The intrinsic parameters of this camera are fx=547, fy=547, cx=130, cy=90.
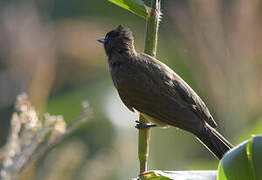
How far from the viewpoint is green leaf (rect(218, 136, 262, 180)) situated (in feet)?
5.30

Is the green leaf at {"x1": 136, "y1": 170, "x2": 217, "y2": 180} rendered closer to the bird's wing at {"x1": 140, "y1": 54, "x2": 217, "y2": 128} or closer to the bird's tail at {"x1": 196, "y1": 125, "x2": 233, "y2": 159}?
the bird's tail at {"x1": 196, "y1": 125, "x2": 233, "y2": 159}

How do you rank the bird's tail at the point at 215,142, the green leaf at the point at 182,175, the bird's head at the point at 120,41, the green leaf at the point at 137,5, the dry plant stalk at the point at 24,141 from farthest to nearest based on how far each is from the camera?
the bird's head at the point at 120,41, the bird's tail at the point at 215,142, the dry plant stalk at the point at 24,141, the green leaf at the point at 137,5, the green leaf at the point at 182,175

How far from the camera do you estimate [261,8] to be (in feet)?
12.5

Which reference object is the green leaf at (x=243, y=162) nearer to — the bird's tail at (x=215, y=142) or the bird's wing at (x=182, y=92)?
the bird's tail at (x=215, y=142)

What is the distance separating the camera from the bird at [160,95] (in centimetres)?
304

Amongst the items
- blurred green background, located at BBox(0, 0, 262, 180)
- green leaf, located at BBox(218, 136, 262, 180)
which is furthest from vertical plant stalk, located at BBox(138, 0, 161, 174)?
blurred green background, located at BBox(0, 0, 262, 180)

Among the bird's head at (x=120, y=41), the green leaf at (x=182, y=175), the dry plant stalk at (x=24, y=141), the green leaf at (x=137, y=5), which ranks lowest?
the green leaf at (x=182, y=175)

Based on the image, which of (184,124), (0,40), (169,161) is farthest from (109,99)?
(184,124)

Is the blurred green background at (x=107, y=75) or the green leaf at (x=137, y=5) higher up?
the blurred green background at (x=107, y=75)

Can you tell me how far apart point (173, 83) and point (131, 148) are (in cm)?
100

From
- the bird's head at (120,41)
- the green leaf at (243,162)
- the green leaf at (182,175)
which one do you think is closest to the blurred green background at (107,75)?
the bird's head at (120,41)

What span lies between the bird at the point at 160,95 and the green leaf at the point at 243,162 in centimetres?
112

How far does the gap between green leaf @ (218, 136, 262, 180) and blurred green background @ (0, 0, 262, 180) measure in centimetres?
121

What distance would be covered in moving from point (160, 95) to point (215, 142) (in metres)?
0.58
